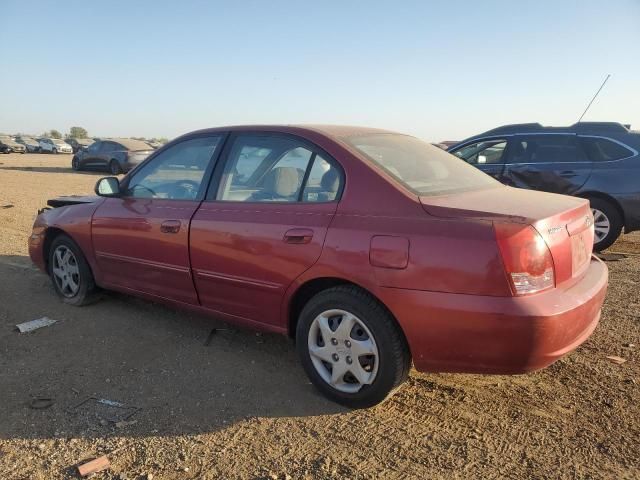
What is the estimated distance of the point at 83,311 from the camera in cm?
469

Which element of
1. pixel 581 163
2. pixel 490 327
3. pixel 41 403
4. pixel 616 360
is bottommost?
pixel 41 403

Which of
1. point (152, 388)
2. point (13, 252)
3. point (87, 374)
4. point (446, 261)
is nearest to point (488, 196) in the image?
point (446, 261)

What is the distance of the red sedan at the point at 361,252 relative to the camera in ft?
8.46

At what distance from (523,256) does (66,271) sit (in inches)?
161

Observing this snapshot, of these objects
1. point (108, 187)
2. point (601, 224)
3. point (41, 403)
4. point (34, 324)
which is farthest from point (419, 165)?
point (601, 224)

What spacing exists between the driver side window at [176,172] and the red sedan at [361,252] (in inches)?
0.6

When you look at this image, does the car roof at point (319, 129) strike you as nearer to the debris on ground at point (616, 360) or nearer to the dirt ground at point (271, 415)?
the dirt ground at point (271, 415)

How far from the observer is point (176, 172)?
13.6ft

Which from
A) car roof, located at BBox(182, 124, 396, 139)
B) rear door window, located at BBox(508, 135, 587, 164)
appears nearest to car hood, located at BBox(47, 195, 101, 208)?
car roof, located at BBox(182, 124, 396, 139)

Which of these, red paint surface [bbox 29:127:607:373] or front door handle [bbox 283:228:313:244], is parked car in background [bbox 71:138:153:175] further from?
front door handle [bbox 283:228:313:244]

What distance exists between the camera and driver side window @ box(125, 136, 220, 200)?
3.91m

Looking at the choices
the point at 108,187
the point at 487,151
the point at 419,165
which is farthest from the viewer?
the point at 487,151

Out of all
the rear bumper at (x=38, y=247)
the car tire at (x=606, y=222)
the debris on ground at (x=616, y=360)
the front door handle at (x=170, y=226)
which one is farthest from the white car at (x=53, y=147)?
the debris on ground at (x=616, y=360)

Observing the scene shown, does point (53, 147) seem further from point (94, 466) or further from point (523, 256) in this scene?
point (523, 256)
